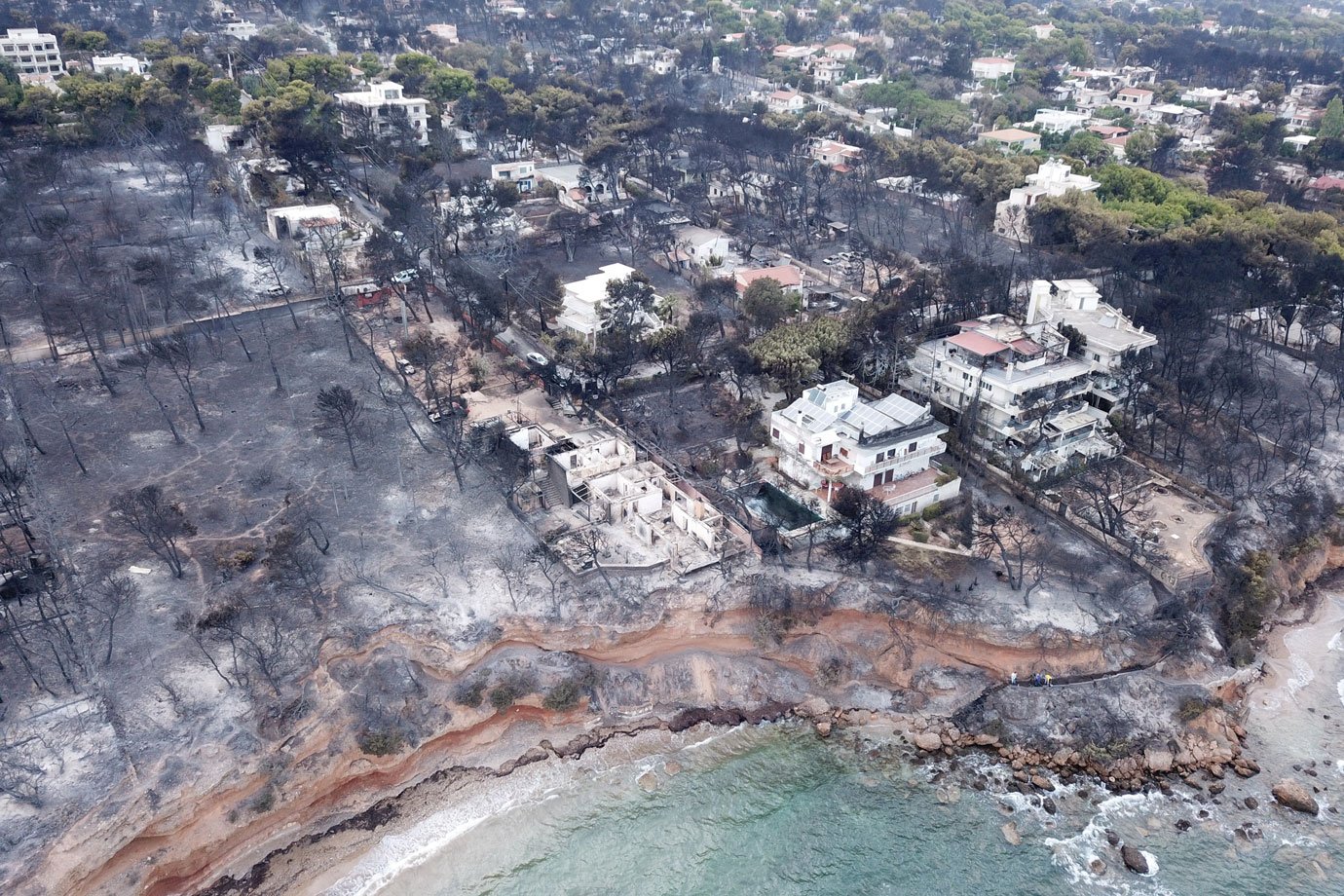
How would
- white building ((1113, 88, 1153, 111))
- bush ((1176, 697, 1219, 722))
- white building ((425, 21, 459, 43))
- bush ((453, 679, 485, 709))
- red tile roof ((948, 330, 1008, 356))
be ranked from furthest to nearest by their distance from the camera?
white building ((425, 21, 459, 43))
white building ((1113, 88, 1153, 111))
red tile roof ((948, 330, 1008, 356))
bush ((1176, 697, 1219, 722))
bush ((453, 679, 485, 709))

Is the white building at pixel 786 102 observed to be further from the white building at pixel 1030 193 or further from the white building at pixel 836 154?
the white building at pixel 1030 193

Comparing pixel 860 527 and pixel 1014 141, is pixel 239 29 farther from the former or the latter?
pixel 860 527

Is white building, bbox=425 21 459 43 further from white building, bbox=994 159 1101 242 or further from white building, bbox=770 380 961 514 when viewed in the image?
white building, bbox=770 380 961 514

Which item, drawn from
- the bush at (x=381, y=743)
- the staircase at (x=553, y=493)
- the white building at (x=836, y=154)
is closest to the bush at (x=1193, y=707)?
the staircase at (x=553, y=493)

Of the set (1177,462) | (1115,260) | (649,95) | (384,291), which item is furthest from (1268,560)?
(649,95)

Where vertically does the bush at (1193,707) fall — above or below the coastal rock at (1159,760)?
above

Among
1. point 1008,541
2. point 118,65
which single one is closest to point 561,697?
point 1008,541

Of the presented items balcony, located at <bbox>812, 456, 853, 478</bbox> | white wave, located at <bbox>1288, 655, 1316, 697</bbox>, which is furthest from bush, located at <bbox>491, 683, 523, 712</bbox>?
white wave, located at <bbox>1288, 655, 1316, 697</bbox>
